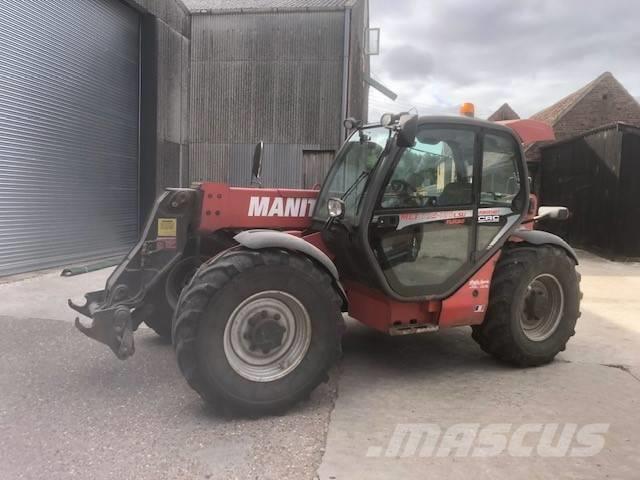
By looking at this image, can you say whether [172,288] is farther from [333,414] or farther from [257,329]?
[333,414]

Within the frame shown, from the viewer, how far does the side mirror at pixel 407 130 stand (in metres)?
4.17

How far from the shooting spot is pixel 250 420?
377 centimetres

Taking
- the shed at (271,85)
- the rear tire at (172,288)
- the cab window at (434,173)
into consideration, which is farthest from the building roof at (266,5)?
the rear tire at (172,288)

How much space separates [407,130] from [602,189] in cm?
1221

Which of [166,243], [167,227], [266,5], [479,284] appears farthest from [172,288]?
[266,5]

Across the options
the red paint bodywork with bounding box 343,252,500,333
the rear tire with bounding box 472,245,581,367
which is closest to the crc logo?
the red paint bodywork with bounding box 343,252,500,333

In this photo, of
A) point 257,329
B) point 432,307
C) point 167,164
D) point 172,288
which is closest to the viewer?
point 257,329

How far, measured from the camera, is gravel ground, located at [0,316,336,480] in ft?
10.4

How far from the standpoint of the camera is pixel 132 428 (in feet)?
11.9

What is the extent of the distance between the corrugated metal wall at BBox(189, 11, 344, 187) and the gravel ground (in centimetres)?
1205

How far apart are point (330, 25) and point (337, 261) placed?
12.9m

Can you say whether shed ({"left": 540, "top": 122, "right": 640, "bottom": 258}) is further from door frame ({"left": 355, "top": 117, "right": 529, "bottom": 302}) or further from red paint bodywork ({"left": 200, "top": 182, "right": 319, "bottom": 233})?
red paint bodywork ({"left": 200, "top": 182, "right": 319, "bottom": 233})

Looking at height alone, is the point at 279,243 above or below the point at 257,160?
below

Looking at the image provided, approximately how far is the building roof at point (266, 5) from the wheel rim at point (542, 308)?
42.3ft
